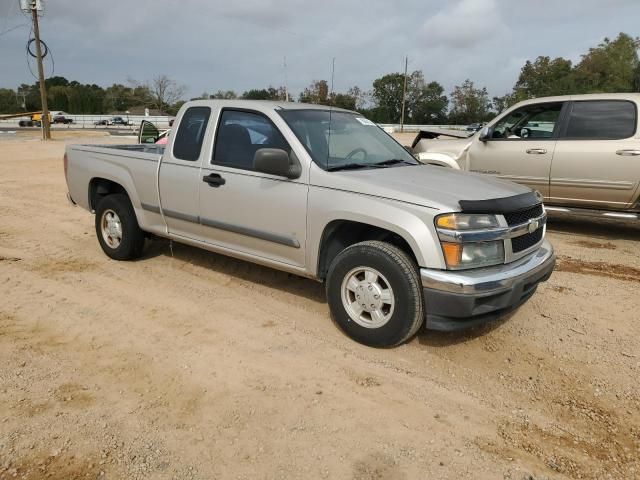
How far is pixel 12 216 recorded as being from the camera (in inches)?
314

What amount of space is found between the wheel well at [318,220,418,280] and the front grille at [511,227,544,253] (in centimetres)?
83

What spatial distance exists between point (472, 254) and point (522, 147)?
4.66 metres

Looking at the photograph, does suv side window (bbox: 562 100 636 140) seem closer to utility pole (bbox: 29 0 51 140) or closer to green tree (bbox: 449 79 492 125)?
utility pole (bbox: 29 0 51 140)

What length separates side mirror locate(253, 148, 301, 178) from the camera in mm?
3863

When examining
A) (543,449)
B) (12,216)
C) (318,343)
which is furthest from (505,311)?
(12,216)

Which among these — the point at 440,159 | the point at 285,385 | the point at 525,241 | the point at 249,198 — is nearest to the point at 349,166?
the point at 249,198

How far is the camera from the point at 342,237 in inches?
158

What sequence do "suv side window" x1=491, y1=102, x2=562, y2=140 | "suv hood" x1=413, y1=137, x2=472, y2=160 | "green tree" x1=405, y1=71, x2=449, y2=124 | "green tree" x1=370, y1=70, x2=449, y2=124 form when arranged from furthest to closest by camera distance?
"green tree" x1=405, y1=71, x2=449, y2=124, "green tree" x1=370, y1=70, x2=449, y2=124, "suv hood" x1=413, y1=137, x2=472, y2=160, "suv side window" x1=491, y1=102, x2=562, y2=140

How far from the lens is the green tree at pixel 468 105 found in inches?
2810

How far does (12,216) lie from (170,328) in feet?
17.9

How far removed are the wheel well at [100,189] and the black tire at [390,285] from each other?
3066 millimetres

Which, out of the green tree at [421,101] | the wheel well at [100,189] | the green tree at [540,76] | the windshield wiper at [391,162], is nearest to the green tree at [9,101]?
the green tree at [421,101]

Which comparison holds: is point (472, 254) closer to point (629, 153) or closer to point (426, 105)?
point (629, 153)

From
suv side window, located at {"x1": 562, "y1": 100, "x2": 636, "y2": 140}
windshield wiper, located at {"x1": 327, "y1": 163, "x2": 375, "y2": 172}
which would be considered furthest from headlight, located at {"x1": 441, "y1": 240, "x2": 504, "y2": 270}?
suv side window, located at {"x1": 562, "y1": 100, "x2": 636, "y2": 140}
